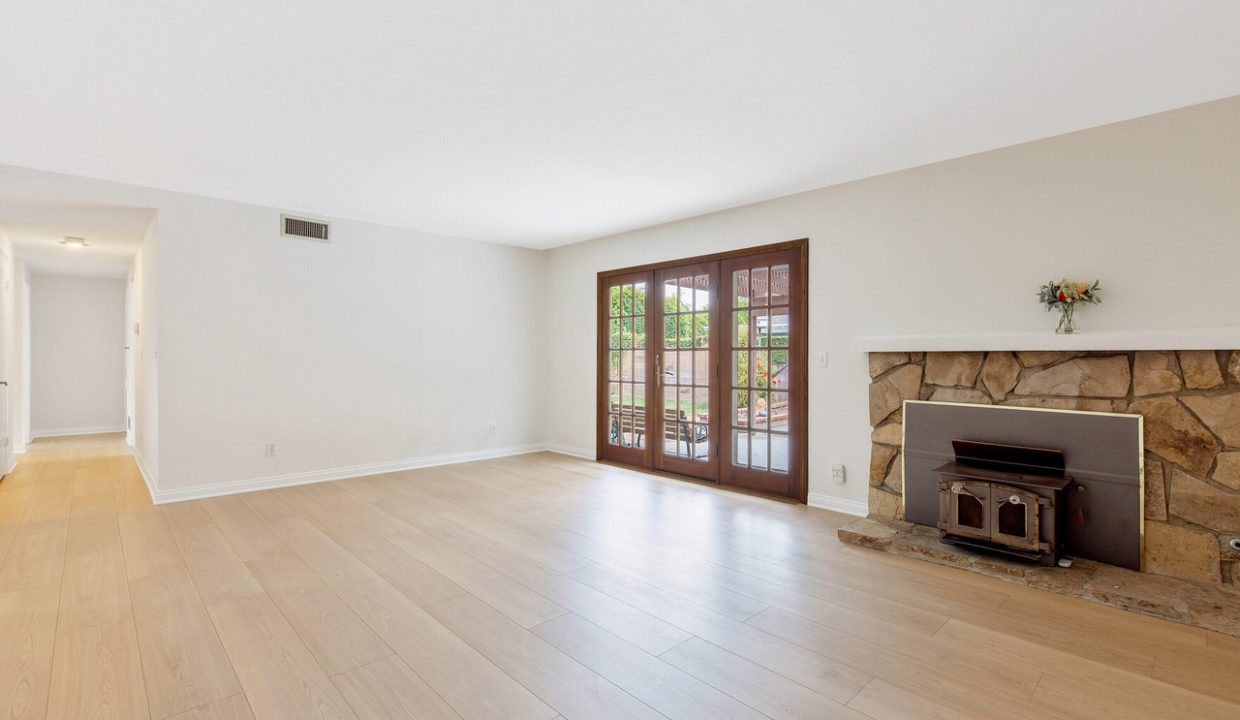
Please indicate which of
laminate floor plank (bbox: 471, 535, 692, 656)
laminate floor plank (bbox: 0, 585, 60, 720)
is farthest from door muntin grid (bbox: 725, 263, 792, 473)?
laminate floor plank (bbox: 0, 585, 60, 720)

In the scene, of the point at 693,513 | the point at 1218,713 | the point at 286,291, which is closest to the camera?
the point at 1218,713

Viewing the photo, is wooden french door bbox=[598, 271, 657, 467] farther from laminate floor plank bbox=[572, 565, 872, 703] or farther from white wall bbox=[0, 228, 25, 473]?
white wall bbox=[0, 228, 25, 473]

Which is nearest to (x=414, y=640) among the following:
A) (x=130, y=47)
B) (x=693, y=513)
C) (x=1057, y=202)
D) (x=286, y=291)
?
(x=693, y=513)

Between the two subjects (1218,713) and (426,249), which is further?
(426,249)

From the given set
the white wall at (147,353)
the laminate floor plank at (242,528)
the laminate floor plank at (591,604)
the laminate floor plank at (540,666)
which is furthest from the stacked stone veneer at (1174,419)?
the white wall at (147,353)

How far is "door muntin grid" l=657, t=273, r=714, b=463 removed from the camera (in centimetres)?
528

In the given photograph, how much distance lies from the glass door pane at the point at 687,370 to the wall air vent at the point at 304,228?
3.27 metres

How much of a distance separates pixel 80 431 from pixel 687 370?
910cm

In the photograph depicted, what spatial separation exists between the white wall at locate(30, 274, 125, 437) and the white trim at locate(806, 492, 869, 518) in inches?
395

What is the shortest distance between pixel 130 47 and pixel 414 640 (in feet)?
9.26

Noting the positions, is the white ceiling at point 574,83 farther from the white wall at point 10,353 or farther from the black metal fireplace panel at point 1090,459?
the white wall at point 10,353

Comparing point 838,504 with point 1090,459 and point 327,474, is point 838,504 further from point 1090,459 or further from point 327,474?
point 327,474

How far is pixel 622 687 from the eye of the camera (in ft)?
6.48

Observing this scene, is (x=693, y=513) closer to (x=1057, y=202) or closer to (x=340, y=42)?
(x=1057, y=202)
